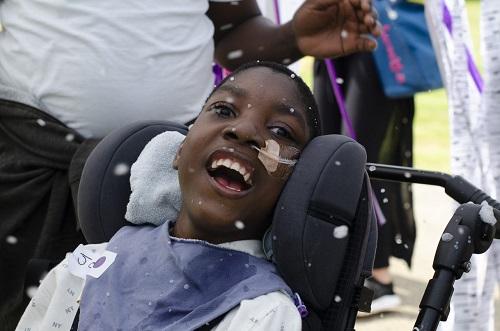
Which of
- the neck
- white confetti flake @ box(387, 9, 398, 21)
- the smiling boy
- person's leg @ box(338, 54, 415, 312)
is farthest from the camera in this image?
person's leg @ box(338, 54, 415, 312)

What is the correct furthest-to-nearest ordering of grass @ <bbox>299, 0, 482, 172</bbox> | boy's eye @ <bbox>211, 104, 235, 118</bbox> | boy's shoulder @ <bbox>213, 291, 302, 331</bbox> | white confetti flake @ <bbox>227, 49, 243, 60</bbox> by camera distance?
grass @ <bbox>299, 0, 482, 172</bbox> < white confetti flake @ <bbox>227, 49, 243, 60</bbox> < boy's eye @ <bbox>211, 104, 235, 118</bbox> < boy's shoulder @ <bbox>213, 291, 302, 331</bbox>

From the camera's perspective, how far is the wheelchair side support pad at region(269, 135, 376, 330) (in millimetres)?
2533

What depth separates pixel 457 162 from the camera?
13.0 ft

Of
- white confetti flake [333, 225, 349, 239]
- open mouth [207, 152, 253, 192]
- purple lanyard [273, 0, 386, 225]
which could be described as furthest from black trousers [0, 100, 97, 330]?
purple lanyard [273, 0, 386, 225]

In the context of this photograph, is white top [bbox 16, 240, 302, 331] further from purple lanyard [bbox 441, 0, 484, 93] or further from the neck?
purple lanyard [bbox 441, 0, 484, 93]

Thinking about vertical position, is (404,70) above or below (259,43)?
below

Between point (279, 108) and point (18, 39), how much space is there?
2.98ft

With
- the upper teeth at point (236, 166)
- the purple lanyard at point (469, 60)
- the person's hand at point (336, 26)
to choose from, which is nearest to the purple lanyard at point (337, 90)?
the purple lanyard at point (469, 60)

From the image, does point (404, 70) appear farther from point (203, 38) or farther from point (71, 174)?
point (71, 174)

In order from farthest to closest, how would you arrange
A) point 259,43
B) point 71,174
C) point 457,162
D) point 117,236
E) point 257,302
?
1. point 457,162
2. point 259,43
3. point 71,174
4. point 117,236
5. point 257,302

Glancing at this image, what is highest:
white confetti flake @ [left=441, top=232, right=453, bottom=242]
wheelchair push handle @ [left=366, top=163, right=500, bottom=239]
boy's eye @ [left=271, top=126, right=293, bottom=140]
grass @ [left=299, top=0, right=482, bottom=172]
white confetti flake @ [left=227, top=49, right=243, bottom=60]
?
boy's eye @ [left=271, top=126, right=293, bottom=140]

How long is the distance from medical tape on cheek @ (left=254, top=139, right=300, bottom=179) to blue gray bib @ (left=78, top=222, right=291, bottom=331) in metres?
0.21

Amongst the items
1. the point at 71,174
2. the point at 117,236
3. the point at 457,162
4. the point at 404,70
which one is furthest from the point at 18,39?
the point at 404,70

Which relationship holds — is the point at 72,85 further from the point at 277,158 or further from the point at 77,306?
the point at 277,158
